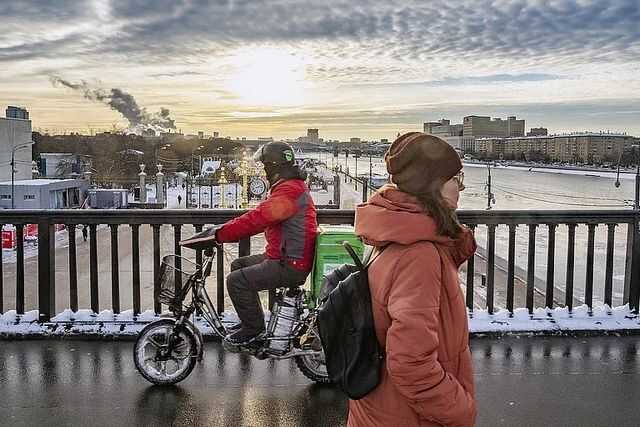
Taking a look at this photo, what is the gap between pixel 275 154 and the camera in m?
5.01

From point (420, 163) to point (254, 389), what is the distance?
3.33m

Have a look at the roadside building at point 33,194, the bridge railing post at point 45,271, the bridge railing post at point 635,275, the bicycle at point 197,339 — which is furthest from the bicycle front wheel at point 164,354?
the roadside building at point 33,194

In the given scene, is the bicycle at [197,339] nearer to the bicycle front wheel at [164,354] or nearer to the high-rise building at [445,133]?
the bicycle front wheel at [164,354]

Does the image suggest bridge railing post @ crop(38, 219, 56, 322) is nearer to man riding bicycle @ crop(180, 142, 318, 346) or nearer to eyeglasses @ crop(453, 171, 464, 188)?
man riding bicycle @ crop(180, 142, 318, 346)

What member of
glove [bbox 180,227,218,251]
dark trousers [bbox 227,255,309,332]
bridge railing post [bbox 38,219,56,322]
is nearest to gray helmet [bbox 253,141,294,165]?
glove [bbox 180,227,218,251]

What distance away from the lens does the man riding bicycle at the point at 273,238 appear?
4.98 metres

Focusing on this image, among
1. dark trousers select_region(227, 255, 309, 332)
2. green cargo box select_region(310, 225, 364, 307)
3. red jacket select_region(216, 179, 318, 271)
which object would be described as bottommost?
dark trousers select_region(227, 255, 309, 332)

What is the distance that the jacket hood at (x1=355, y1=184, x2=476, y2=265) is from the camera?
2371 millimetres

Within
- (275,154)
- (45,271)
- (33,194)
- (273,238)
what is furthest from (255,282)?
(33,194)

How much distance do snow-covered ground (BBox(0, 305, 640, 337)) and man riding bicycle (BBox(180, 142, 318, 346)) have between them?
3.87 feet

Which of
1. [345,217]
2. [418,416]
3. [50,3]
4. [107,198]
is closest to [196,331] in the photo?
[345,217]

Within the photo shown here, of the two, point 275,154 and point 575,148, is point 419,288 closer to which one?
point 275,154

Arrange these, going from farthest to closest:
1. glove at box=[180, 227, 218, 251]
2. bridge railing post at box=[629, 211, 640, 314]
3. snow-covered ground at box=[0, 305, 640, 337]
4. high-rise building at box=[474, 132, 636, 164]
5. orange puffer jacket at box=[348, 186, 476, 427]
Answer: high-rise building at box=[474, 132, 636, 164] < bridge railing post at box=[629, 211, 640, 314] < snow-covered ground at box=[0, 305, 640, 337] < glove at box=[180, 227, 218, 251] < orange puffer jacket at box=[348, 186, 476, 427]

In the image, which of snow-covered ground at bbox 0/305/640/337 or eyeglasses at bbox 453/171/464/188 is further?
snow-covered ground at bbox 0/305/640/337
